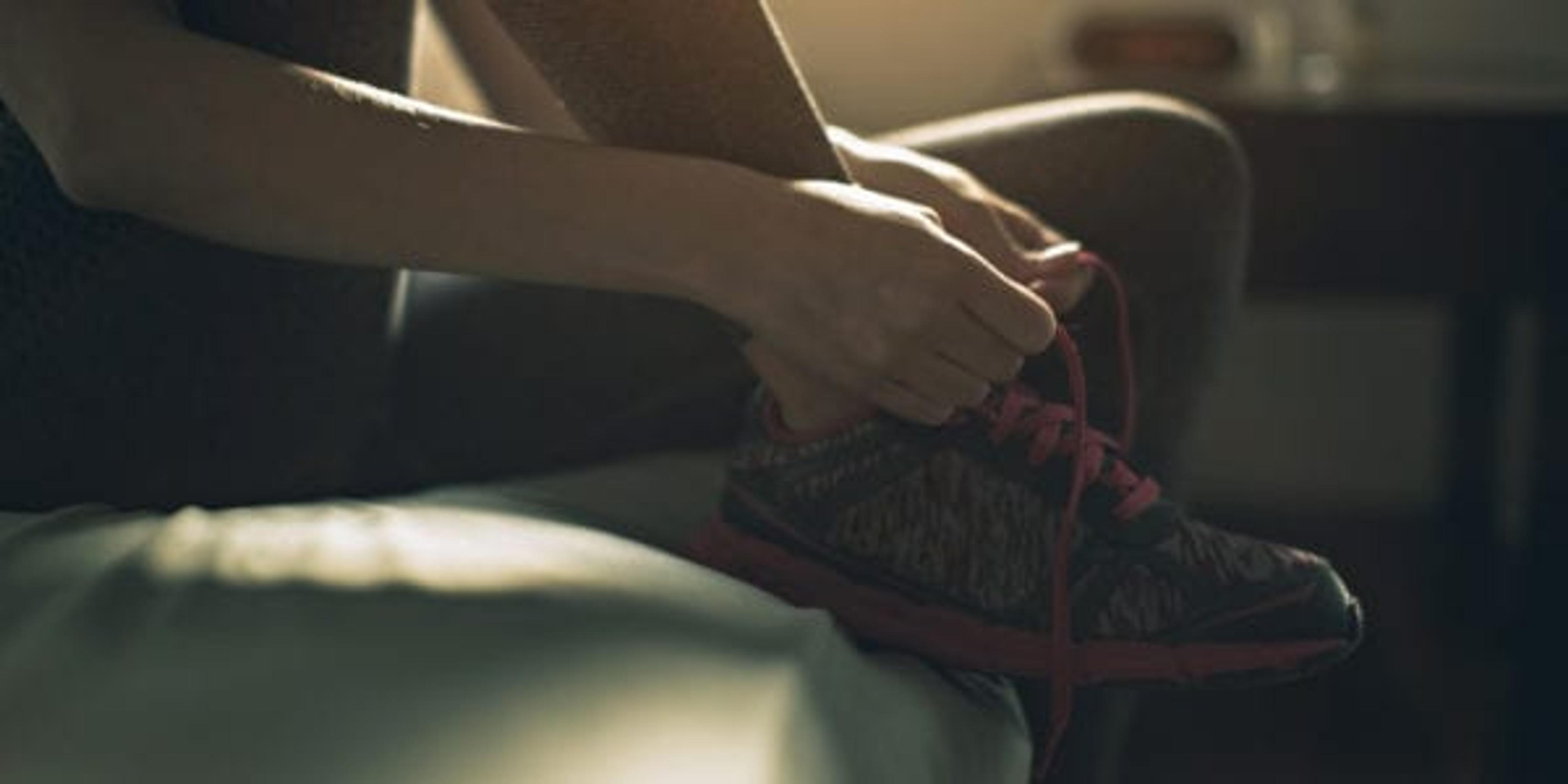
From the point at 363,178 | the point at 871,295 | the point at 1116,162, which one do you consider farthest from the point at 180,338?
the point at 1116,162

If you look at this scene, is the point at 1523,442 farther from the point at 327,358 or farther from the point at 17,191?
the point at 17,191

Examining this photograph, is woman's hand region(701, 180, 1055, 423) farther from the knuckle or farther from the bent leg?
the bent leg

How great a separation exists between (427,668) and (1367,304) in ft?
5.78

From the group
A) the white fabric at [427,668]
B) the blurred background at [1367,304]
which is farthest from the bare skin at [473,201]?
the blurred background at [1367,304]

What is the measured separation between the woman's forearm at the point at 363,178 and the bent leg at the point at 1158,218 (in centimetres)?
24

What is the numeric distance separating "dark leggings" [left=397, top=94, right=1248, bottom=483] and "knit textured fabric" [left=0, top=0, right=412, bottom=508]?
93 mm

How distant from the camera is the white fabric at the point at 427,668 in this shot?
458mm

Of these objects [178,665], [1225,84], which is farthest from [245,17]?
[1225,84]

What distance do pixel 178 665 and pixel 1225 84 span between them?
134cm

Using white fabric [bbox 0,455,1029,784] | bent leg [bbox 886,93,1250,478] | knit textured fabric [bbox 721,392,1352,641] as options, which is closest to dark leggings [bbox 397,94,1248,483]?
bent leg [bbox 886,93,1250,478]

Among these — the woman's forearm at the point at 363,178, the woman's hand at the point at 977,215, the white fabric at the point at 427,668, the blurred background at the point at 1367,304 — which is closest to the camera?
the white fabric at the point at 427,668

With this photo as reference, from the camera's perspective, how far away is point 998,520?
2.34 feet

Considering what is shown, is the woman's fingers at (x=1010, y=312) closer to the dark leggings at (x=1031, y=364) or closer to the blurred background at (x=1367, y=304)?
the dark leggings at (x=1031, y=364)

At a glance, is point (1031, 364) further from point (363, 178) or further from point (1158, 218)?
point (363, 178)
